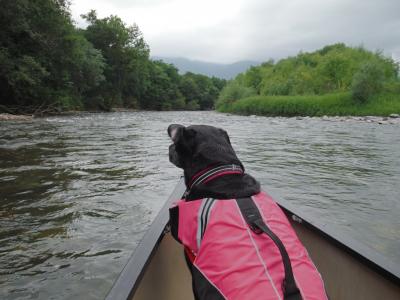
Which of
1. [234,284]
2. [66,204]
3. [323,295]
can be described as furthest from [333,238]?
[66,204]

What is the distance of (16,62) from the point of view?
22.2 m

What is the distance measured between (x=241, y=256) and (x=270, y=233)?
0.47ft

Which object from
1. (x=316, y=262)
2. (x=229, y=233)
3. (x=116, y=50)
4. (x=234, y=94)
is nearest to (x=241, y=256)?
(x=229, y=233)

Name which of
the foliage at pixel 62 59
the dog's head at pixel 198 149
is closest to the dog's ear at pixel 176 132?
the dog's head at pixel 198 149

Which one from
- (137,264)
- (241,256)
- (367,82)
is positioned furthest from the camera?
(367,82)

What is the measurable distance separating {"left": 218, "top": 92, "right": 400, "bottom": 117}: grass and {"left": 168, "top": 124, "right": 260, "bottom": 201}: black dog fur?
97.5 feet

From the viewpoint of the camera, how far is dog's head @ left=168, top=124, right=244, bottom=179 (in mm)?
1765

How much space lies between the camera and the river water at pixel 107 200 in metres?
2.67

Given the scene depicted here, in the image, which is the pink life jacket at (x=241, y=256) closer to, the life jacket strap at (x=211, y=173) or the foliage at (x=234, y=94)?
the life jacket strap at (x=211, y=173)

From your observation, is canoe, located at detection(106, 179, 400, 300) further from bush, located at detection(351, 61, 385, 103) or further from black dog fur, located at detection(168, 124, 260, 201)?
bush, located at detection(351, 61, 385, 103)

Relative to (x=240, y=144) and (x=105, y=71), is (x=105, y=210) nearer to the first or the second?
(x=240, y=144)

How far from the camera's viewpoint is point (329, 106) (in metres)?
30.7

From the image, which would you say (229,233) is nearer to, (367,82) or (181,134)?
(181,134)

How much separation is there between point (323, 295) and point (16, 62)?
24899 millimetres
